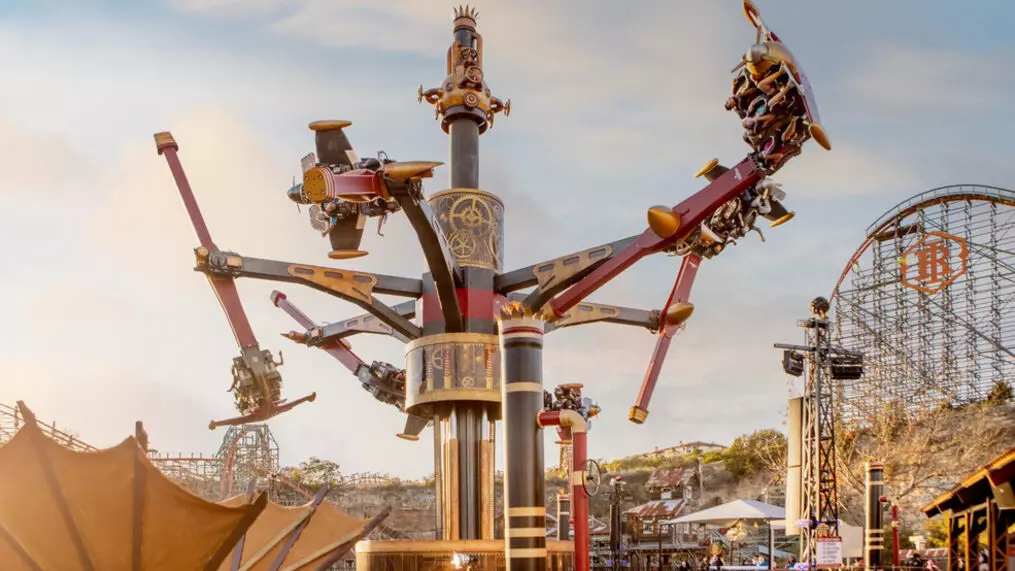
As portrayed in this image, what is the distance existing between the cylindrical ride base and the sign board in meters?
5.13

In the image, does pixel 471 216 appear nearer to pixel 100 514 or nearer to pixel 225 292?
pixel 225 292

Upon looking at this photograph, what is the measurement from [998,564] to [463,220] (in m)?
9.96

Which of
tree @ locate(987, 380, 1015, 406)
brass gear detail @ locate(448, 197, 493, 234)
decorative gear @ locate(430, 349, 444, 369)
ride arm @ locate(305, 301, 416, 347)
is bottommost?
tree @ locate(987, 380, 1015, 406)

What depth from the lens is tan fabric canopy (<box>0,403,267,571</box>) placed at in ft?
22.1

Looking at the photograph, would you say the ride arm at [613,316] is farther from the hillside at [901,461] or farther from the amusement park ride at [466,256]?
the hillside at [901,461]

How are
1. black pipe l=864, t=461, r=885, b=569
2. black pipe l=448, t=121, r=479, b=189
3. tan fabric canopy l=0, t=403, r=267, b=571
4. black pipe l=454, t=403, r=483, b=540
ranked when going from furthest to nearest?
black pipe l=864, t=461, r=885, b=569
black pipe l=448, t=121, r=479, b=189
black pipe l=454, t=403, r=483, b=540
tan fabric canopy l=0, t=403, r=267, b=571

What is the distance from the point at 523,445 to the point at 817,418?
935 centimetres

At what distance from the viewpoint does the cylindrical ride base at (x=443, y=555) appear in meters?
15.2

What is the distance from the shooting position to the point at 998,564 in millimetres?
14062

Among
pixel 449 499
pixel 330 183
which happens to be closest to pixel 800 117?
pixel 330 183

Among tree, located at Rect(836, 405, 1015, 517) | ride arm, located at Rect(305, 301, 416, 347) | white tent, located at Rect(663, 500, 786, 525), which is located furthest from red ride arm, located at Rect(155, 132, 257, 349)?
tree, located at Rect(836, 405, 1015, 517)

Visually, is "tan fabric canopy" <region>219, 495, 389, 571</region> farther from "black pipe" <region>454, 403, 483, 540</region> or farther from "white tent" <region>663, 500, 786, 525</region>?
"white tent" <region>663, 500, 786, 525</region>

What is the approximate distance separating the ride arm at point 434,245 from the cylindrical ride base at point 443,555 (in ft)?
12.6

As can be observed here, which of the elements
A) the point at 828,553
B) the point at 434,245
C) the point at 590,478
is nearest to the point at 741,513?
the point at 828,553
